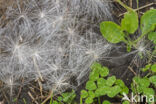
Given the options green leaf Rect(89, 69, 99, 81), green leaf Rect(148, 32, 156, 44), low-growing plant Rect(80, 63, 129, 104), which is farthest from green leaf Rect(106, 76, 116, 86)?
green leaf Rect(148, 32, 156, 44)

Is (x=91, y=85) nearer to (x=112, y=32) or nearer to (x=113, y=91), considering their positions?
(x=113, y=91)

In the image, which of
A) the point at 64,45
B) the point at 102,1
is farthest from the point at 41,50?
the point at 102,1

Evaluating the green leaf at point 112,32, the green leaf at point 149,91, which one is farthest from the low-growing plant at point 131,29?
the green leaf at point 149,91

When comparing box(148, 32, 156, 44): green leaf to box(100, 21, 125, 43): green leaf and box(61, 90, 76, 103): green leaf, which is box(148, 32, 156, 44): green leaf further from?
box(61, 90, 76, 103): green leaf

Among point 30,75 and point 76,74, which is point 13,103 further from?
Result: point 76,74

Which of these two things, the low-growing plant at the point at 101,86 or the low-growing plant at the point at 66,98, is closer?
the low-growing plant at the point at 101,86

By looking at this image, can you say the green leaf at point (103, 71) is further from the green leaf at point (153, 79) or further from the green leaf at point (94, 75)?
the green leaf at point (153, 79)
